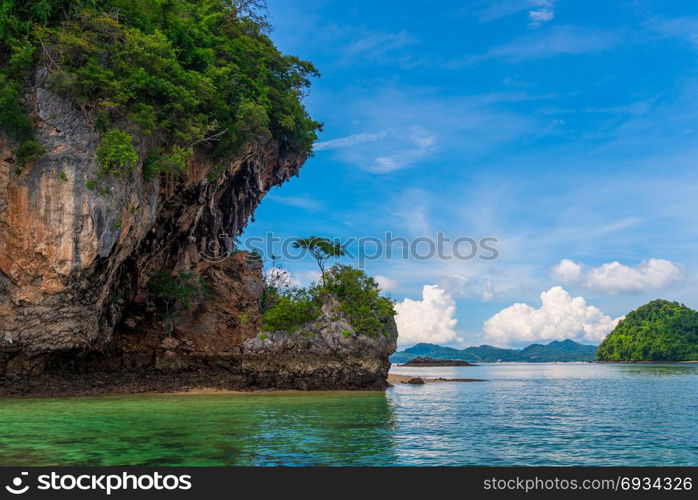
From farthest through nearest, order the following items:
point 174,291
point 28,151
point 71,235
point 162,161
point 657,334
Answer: point 657,334 < point 174,291 < point 162,161 < point 71,235 < point 28,151

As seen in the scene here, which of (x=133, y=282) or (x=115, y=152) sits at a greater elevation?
(x=115, y=152)

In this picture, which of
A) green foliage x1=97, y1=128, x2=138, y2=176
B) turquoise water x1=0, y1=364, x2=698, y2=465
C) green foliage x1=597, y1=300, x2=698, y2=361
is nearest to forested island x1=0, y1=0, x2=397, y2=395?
green foliage x1=97, y1=128, x2=138, y2=176

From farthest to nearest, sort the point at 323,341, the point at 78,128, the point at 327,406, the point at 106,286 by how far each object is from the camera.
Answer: the point at 323,341, the point at 106,286, the point at 78,128, the point at 327,406

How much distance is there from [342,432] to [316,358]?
14493 millimetres

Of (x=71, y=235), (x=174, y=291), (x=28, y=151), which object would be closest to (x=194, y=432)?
(x=71, y=235)

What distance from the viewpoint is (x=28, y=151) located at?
2108 centimetres

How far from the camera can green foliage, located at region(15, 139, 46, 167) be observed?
2095 centimetres

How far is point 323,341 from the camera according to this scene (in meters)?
27.3

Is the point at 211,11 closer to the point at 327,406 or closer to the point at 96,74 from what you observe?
the point at 96,74

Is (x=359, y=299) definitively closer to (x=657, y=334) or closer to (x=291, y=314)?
(x=291, y=314)

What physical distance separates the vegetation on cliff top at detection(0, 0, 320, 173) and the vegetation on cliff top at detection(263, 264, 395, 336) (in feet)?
28.6

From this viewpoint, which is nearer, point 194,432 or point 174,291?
point 194,432
